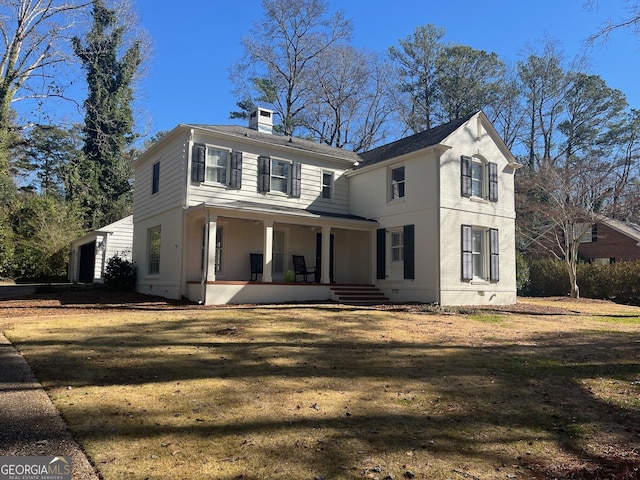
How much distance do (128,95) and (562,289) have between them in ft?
91.4

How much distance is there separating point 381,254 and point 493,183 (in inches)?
181

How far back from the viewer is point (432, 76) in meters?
31.9

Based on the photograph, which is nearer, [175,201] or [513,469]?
[513,469]

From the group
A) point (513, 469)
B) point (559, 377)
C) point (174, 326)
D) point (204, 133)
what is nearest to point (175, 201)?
point (204, 133)

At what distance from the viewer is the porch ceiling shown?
13.2 m

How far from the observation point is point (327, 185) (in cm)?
1741

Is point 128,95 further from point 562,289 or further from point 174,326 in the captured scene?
point 562,289

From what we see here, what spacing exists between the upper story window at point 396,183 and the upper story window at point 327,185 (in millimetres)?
2419

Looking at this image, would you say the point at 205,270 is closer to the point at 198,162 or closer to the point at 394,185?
the point at 198,162

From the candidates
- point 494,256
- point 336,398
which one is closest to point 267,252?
point 494,256

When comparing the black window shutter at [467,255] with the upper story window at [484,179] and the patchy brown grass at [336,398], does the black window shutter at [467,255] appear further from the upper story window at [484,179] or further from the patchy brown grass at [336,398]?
the patchy brown grass at [336,398]

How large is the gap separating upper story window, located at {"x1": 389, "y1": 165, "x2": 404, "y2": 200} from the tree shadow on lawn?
800 cm

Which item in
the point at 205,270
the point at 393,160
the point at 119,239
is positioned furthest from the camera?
the point at 119,239

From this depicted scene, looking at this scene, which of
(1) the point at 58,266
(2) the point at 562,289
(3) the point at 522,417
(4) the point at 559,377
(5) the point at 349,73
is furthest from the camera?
(5) the point at 349,73
